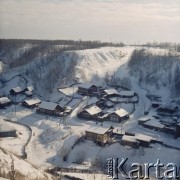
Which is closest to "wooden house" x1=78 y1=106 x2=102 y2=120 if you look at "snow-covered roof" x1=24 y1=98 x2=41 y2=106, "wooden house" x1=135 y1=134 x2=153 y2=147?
"snow-covered roof" x1=24 y1=98 x2=41 y2=106

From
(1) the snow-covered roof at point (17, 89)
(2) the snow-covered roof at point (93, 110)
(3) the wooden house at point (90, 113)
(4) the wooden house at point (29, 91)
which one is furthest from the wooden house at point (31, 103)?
(2) the snow-covered roof at point (93, 110)

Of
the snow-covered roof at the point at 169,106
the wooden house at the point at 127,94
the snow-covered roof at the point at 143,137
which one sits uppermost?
the wooden house at the point at 127,94

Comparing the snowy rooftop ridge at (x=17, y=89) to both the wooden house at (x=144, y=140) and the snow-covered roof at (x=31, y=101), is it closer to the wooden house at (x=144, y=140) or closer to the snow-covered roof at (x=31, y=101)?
the snow-covered roof at (x=31, y=101)

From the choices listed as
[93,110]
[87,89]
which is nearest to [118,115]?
[93,110]

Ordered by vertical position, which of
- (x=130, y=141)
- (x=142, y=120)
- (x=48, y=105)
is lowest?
(x=130, y=141)

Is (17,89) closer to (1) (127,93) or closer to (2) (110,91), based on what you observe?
(2) (110,91)

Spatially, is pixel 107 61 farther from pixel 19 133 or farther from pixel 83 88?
pixel 19 133
